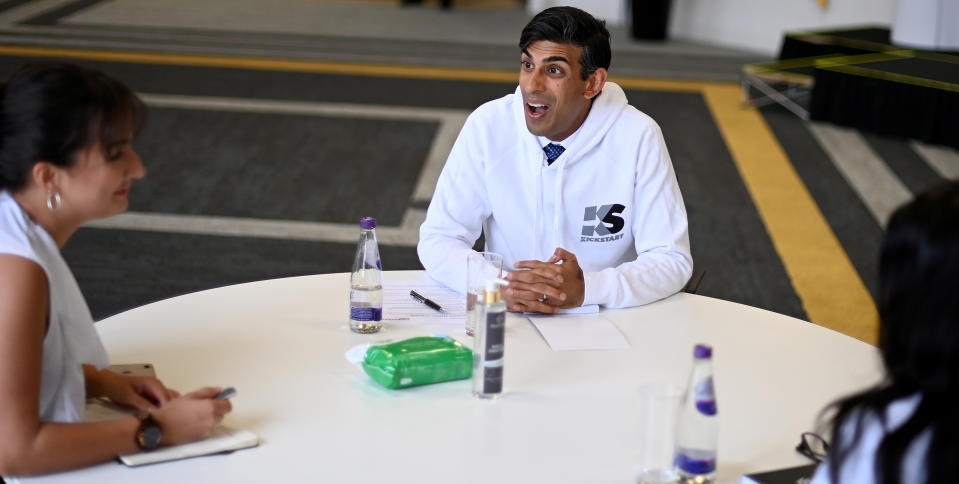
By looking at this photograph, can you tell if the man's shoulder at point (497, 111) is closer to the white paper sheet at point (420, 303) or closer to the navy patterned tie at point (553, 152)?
the navy patterned tie at point (553, 152)

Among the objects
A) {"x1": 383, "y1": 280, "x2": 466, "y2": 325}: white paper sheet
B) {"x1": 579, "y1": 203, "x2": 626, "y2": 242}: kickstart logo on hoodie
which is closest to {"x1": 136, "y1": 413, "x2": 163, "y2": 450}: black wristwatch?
{"x1": 383, "y1": 280, "x2": 466, "y2": 325}: white paper sheet

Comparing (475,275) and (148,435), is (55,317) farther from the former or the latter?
(475,275)

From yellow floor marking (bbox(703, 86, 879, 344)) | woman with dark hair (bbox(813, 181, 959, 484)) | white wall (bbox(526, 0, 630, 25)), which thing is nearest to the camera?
woman with dark hair (bbox(813, 181, 959, 484))

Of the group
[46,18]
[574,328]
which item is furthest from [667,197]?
[46,18]

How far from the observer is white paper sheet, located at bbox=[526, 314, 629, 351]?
7.13 feet

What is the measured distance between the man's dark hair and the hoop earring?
4.46 feet

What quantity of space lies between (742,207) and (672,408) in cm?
453

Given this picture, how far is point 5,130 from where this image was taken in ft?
5.13

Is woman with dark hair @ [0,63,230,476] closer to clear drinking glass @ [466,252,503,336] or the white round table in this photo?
the white round table

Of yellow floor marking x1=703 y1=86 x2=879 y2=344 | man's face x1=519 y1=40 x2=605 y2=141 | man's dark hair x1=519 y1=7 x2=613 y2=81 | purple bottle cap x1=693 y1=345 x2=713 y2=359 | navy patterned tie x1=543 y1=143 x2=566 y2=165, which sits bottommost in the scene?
yellow floor marking x1=703 y1=86 x2=879 y2=344

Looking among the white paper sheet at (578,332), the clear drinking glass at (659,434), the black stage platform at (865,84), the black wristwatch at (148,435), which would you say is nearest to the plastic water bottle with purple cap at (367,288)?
the white paper sheet at (578,332)

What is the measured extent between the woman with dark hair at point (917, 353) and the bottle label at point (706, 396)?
0.84ft

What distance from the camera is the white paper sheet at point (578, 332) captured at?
217 centimetres

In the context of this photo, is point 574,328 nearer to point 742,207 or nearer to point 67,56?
point 742,207
